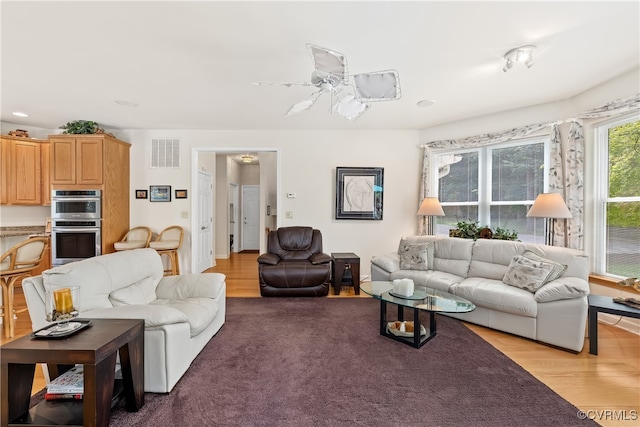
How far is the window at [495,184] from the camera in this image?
3.83 metres

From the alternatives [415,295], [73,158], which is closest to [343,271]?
[415,295]

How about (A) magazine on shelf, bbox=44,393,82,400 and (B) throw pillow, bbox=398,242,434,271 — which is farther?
(B) throw pillow, bbox=398,242,434,271

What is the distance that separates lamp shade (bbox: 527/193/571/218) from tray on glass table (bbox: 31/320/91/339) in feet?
13.7

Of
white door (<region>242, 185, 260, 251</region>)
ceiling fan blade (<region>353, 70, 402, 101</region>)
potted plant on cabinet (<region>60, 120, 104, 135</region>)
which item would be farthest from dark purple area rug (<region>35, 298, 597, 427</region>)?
white door (<region>242, 185, 260, 251</region>)

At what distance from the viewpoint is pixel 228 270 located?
565cm

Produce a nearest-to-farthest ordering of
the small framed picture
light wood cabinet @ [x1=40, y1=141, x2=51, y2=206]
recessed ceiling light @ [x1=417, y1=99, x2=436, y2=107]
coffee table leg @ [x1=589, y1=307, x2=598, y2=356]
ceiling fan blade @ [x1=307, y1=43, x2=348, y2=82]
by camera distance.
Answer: ceiling fan blade @ [x1=307, y1=43, x2=348, y2=82], coffee table leg @ [x1=589, y1=307, x2=598, y2=356], recessed ceiling light @ [x1=417, y1=99, x2=436, y2=107], light wood cabinet @ [x1=40, y1=141, x2=51, y2=206], the small framed picture

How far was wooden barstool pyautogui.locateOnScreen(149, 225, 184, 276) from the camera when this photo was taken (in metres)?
4.30

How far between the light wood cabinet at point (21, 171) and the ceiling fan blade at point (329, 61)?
4.92m

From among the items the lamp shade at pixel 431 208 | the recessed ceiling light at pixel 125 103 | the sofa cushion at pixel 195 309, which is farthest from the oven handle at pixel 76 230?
the lamp shade at pixel 431 208

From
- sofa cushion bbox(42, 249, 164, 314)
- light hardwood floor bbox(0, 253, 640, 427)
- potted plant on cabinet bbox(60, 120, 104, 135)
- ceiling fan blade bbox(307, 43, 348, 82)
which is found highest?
potted plant on cabinet bbox(60, 120, 104, 135)

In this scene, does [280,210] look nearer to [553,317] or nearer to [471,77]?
[471,77]

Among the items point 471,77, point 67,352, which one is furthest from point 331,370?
point 471,77

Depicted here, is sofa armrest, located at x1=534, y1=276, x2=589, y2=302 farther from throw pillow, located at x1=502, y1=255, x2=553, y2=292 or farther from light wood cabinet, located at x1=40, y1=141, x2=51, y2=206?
light wood cabinet, located at x1=40, y1=141, x2=51, y2=206

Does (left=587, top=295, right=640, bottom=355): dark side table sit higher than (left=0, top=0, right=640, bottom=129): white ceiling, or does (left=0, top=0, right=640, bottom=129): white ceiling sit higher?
(left=0, top=0, right=640, bottom=129): white ceiling
